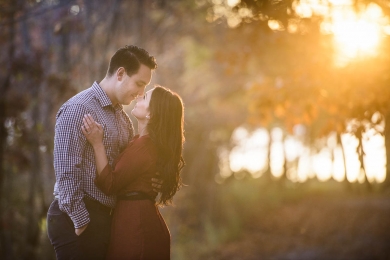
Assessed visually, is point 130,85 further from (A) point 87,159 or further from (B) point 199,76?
(B) point 199,76

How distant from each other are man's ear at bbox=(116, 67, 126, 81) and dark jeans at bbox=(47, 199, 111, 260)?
0.96 meters

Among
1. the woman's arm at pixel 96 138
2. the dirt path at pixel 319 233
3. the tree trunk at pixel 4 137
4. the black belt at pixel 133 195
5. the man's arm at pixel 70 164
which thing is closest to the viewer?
the man's arm at pixel 70 164

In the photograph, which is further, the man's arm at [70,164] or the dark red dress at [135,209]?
the dark red dress at [135,209]

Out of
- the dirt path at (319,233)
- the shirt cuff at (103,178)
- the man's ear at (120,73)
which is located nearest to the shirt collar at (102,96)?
the man's ear at (120,73)

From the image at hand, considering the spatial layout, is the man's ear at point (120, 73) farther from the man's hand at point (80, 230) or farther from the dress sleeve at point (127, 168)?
the man's hand at point (80, 230)

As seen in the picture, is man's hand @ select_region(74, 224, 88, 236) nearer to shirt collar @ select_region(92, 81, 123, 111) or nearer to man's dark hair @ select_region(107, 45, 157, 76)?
shirt collar @ select_region(92, 81, 123, 111)

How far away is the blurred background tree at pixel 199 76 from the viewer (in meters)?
5.67

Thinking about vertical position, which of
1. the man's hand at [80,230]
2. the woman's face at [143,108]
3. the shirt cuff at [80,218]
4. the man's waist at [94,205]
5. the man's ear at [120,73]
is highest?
the man's ear at [120,73]

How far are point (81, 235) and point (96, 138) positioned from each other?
0.68 metres

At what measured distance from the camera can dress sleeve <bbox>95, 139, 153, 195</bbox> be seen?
3.38 meters

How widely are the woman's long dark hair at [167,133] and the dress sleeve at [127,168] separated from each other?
0.11m

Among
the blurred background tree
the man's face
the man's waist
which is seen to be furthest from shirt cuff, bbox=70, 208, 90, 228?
the blurred background tree

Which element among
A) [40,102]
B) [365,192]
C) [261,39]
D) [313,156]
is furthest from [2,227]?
[313,156]

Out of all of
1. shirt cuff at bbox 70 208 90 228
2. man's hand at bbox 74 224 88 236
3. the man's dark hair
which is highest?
the man's dark hair
